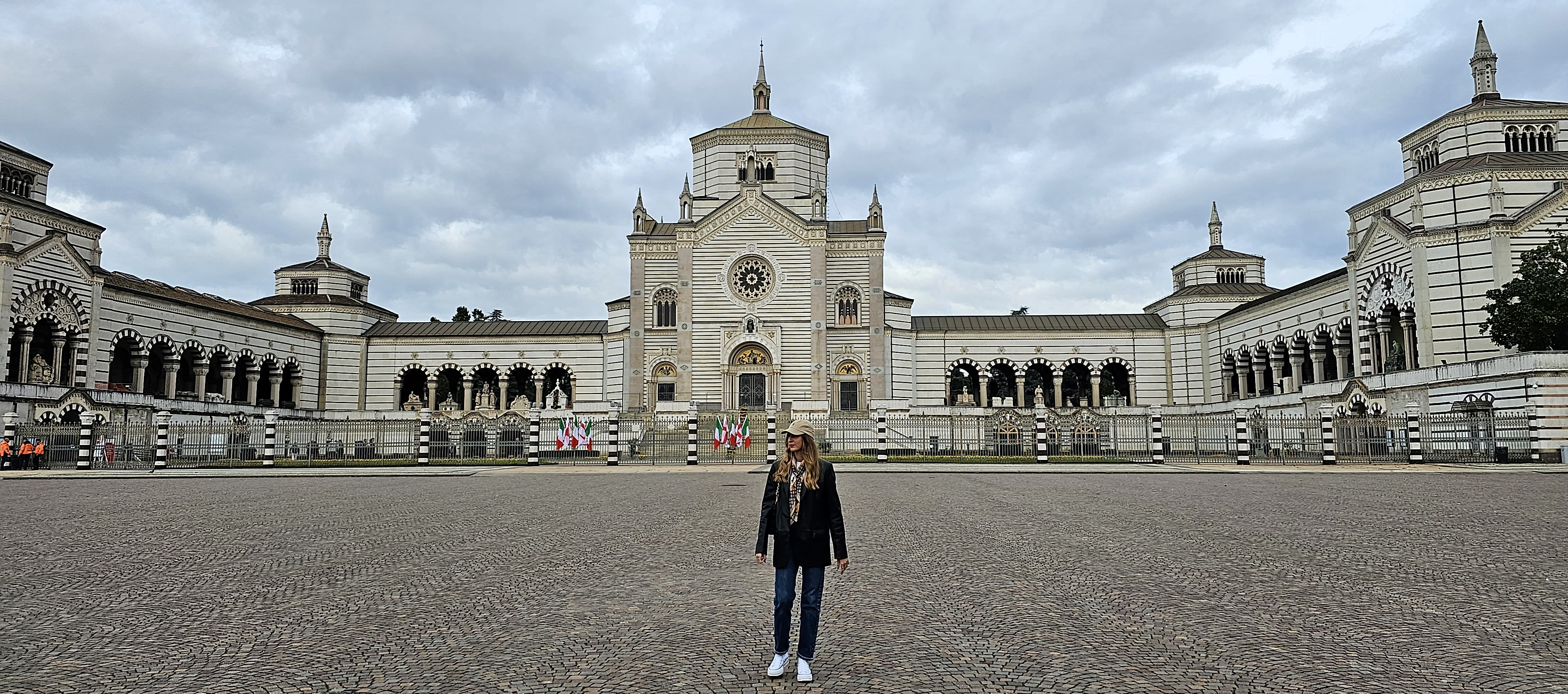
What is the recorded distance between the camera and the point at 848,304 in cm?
5284

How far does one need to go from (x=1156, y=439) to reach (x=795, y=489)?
87.0 ft

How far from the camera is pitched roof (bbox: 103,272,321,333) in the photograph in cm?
4416

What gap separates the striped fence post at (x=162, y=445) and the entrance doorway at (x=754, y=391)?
2629 cm

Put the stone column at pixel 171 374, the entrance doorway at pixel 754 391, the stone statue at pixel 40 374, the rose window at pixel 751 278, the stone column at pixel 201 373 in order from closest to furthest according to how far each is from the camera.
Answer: the stone statue at pixel 40 374
the stone column at pixel 171 374
the stone column at pixel 201 373
the entrance doorway at pixel 754 391
the rose window at pixel 751 278

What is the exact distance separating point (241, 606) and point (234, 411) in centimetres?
4594

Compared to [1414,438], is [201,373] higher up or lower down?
higher up

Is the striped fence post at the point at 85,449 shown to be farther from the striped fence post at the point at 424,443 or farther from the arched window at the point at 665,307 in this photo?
the arched window at the point at 665,307

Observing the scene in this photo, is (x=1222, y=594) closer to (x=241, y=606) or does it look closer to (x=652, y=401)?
(x=241, y=606)

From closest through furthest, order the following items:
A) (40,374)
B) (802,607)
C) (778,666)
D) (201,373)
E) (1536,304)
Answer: (778,666) < (802,607) < (1536,304) < (40,374) < (201,373)

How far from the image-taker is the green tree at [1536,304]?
30.6 metres

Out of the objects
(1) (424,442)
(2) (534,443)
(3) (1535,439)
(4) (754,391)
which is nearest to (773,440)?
(2) (534,443)

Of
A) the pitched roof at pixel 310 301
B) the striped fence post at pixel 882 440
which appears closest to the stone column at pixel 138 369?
the pitched roof at pixel 310 301

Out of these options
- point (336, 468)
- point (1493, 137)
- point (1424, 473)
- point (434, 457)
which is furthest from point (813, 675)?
point (1493, 137)

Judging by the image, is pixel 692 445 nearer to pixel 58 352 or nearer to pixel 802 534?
pixel 802 534
